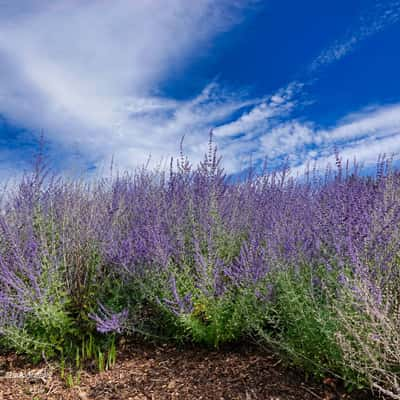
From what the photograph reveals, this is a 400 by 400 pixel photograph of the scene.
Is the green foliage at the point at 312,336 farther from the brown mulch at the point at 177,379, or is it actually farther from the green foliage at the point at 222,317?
the green foliage at the point at 222,317

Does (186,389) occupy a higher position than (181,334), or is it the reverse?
(181,334)

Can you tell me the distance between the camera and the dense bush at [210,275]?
2.34 metres

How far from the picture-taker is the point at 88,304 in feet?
11.3

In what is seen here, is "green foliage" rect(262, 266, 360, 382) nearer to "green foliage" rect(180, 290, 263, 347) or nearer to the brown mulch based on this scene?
the brown mulch

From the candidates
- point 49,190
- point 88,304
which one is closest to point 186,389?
point 88,304

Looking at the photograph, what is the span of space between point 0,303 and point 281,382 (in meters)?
2.16

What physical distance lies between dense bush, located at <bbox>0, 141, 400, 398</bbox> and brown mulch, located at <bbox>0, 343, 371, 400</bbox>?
12cm

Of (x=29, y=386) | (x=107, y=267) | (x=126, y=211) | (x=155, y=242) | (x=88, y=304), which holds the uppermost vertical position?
(x=126, y=211)

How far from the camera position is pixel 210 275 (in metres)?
2.89

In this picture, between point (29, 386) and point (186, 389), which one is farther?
point (29, 386)

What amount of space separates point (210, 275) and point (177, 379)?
2.34ft

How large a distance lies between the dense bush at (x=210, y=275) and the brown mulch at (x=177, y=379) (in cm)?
12

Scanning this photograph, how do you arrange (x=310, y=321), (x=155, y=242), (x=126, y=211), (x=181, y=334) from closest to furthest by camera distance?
1. (x=310, y=321)
2. (x=155, y=242)
3. (x=181, y=334)
4. (x=126, y=211)

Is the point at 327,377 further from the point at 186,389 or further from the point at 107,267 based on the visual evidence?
the point at 107,267
